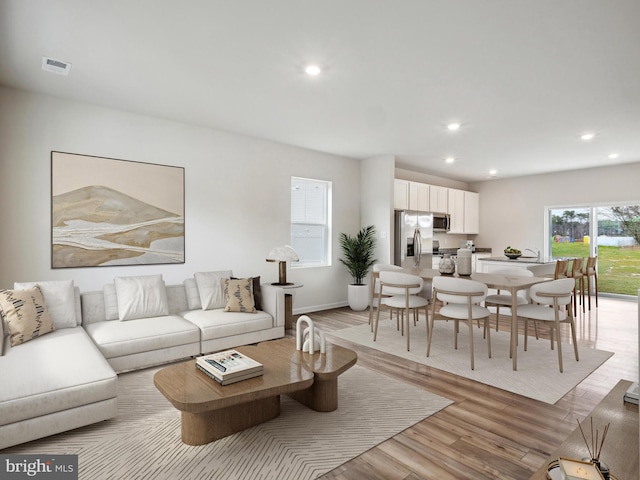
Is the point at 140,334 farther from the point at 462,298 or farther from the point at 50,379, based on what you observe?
the point at 462,298

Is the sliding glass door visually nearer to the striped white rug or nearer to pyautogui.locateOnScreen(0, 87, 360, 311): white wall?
pyautogui.locateOnScreen(0, 87, 360, 311): white wall

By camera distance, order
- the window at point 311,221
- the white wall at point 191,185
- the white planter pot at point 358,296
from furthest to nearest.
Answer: the white planter pot at point 358,296
the window at point 311,221
the white wall at point 191,185

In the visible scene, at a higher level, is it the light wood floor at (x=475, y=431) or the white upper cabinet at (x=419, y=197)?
the white upper cabinet at (x=419, y=197)

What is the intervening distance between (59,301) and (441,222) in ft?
21.7

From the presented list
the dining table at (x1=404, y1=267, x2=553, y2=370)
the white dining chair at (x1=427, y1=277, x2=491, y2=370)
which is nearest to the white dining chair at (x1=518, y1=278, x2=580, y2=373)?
the dining table at (x1=404, y1=267, x2=553, y2=370)

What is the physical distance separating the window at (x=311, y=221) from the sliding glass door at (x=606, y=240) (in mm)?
5133

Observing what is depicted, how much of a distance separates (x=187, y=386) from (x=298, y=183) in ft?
13.7

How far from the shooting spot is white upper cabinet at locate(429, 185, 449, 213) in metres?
7.48

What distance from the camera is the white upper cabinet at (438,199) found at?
748cm

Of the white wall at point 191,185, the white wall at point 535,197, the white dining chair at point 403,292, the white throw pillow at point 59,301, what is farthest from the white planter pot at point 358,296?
the white wall at point 535,197

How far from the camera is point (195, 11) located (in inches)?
92.0

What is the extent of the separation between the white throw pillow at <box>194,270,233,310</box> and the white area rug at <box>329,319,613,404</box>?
4.85 ft

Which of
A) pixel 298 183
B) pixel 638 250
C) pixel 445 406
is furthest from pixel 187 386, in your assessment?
pixel 638 250

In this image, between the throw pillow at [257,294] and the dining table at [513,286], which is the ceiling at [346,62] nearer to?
the dining table at [513,286]
